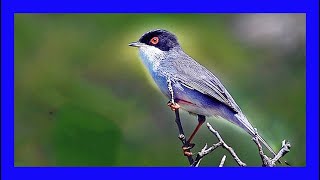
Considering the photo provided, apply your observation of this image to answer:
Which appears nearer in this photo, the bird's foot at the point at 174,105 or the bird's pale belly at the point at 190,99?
the bird's foot at the point at 174,105

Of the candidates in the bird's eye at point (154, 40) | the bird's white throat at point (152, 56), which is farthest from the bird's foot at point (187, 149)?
the bird's eye at point (154, 40)

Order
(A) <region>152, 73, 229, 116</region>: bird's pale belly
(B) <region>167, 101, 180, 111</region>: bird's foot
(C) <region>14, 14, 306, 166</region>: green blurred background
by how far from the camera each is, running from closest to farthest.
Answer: (B) <region>167, 101, 180, 111</region>: bird's foot
(A) <region>152, 73, 229, 116</region>: bird's pale belly
(C) <region>14, 14, 306, 166</region>: green blurred background

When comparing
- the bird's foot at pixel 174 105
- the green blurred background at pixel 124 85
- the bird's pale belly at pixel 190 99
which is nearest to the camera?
the bird's foot at pixel 174 105

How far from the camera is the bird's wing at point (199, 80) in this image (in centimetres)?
353

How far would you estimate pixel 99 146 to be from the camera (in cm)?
387

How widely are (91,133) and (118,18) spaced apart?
65 centimetres

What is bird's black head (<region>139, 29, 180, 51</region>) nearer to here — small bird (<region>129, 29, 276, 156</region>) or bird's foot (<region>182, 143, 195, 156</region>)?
small bird (<region>129, 29, 276, 156</region>)

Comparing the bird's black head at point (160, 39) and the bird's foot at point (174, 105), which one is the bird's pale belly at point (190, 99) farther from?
the bird's black head at point (160, 39)

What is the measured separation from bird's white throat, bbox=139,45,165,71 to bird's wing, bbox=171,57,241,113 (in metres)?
0.08

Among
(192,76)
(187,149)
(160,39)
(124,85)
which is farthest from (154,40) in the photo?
(187,149)

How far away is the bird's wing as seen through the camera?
3.53 m

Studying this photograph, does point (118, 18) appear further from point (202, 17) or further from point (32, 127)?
point (32, 127)

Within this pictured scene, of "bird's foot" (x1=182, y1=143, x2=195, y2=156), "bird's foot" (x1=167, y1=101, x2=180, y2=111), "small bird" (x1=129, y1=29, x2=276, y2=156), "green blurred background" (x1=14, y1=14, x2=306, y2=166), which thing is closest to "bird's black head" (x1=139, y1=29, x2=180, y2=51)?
"small bird" (x1=129, y1=29, x2=276, y2=156)

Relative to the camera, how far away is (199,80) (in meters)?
3.56
